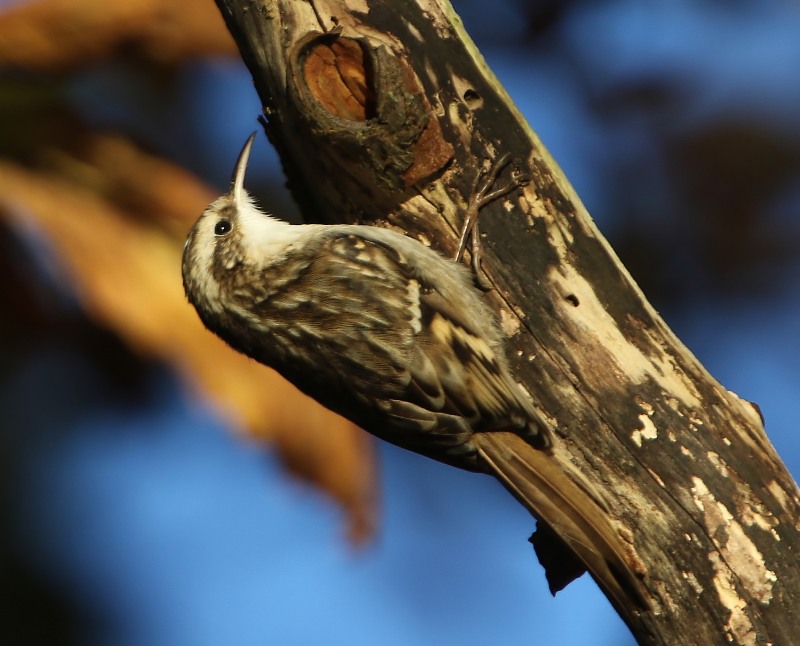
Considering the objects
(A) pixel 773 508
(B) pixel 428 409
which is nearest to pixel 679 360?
(A) pixel 773 508

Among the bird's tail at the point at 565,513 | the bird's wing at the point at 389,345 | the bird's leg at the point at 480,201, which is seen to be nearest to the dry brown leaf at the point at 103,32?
the bird's wing at the point at 389,345

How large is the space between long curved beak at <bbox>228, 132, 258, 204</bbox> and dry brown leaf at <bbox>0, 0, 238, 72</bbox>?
0.78ft

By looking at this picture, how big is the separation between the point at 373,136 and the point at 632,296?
0.61m

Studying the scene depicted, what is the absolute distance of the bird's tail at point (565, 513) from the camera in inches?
82.9

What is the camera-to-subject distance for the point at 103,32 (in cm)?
268

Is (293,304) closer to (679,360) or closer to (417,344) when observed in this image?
(417,344)

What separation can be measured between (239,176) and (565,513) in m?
1.19

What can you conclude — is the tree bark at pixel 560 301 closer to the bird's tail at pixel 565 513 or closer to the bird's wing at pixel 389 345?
the bird's tail at pixel 565 513

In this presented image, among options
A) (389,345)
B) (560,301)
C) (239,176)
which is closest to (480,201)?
(560,301)

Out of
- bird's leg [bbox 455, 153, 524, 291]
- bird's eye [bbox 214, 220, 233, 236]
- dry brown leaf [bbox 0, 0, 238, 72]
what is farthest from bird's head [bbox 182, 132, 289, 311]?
bird's leg [bbox 455, 153, 524, 291]

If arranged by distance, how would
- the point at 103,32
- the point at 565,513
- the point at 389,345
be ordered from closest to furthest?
the point at 565,513 → the point at 389,345 → the point at 103,32

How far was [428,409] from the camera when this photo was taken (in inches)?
95.6

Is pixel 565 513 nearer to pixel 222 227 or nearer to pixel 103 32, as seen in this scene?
pixel 222 227

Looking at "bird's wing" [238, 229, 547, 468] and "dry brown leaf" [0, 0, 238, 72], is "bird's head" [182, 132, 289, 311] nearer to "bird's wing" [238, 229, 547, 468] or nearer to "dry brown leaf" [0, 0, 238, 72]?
"bird's wing" [238, 229, 547, 468]
